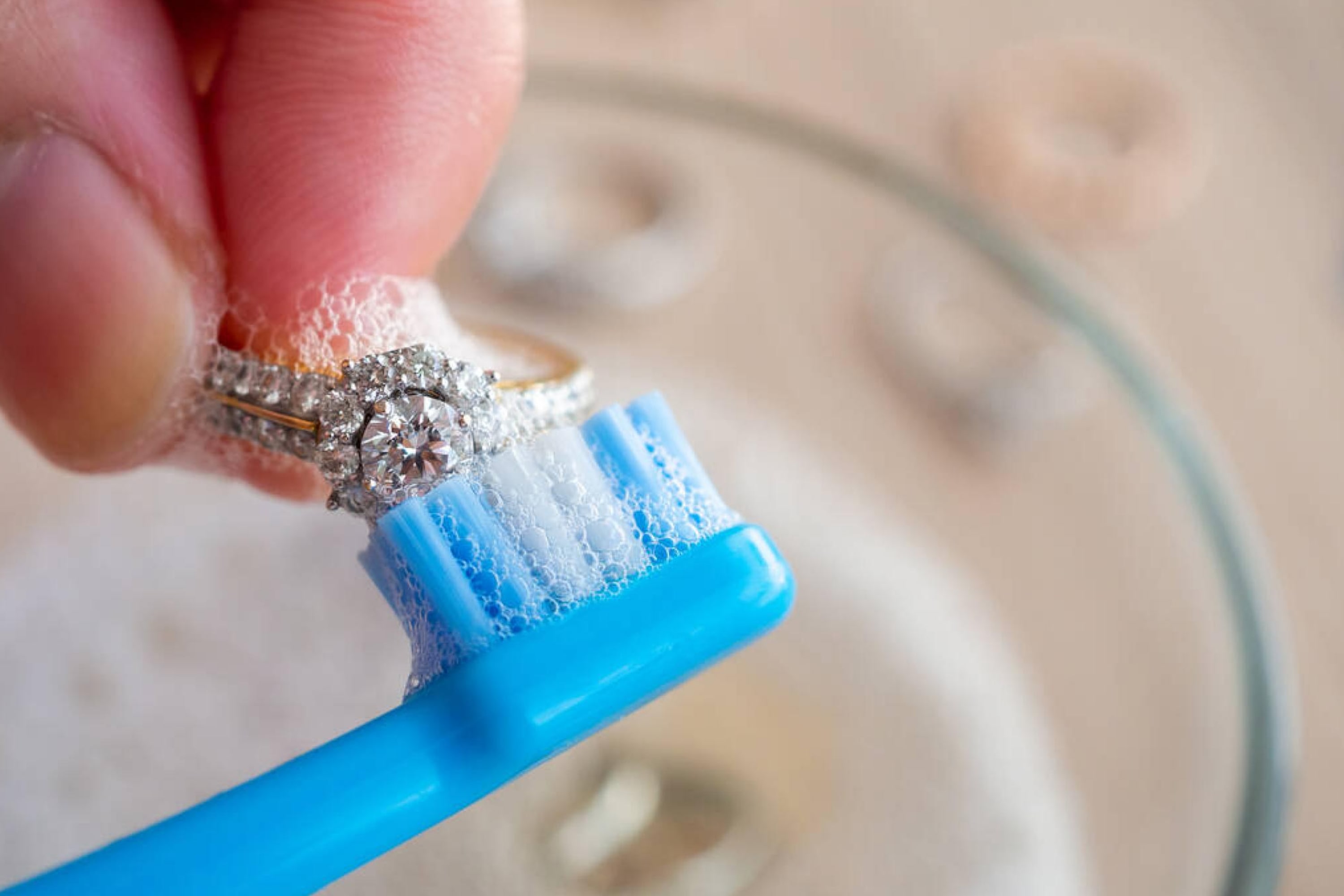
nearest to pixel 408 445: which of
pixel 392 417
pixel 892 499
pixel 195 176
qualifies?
pixel 392 417

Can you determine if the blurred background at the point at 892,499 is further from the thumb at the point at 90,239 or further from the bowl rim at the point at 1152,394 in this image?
the thumb at the point at 90,239

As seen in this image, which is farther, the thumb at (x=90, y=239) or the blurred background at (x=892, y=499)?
the blurred background at (x=892, y=499)

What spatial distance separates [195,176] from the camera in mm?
284

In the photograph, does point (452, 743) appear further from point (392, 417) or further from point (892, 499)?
point (892, 499)

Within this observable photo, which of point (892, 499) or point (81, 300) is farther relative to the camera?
point (892, 499)

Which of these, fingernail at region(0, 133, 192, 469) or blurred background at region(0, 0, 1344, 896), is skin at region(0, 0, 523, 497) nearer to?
fingernail at region(0, 133, 192, 469)

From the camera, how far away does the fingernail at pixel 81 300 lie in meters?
0.25

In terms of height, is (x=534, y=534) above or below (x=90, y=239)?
below

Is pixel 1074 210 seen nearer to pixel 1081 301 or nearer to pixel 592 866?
pixel 1081 301

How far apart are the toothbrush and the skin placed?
85mm

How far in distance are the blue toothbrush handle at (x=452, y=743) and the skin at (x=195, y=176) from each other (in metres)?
0.11

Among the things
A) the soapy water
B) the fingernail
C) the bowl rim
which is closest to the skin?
the fingernail

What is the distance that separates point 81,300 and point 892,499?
0.36m

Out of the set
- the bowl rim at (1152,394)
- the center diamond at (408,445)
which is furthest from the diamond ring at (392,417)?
the bowl rim at (1152,394)
